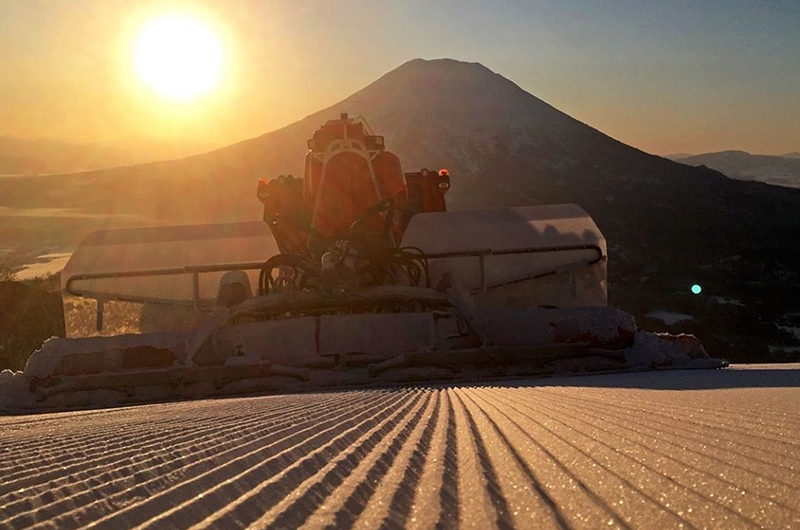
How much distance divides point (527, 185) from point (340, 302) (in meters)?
45.7

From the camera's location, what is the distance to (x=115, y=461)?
258cm

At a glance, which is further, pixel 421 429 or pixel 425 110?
pixel 425 110

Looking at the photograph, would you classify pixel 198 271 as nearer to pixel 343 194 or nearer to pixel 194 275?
pixel 194 275

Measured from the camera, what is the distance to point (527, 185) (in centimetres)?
5334

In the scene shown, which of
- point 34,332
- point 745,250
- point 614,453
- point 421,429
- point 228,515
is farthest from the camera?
point 745,250

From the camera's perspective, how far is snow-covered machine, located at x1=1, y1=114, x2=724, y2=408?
769cm

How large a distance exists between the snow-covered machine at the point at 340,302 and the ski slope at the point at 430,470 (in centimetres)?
390

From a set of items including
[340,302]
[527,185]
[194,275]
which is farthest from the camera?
[527,185]

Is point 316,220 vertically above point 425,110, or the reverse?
point 425,110

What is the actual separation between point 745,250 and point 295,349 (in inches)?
1283

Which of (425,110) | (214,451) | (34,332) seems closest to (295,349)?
(214,451)

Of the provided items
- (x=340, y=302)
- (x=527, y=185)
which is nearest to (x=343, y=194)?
(x=340, y=302)

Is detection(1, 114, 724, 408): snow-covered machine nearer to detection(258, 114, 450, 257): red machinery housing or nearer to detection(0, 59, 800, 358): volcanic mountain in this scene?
detection(258, 114, 450, 257): red machinery housing

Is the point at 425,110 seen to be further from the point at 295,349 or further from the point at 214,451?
the point at 214,451
